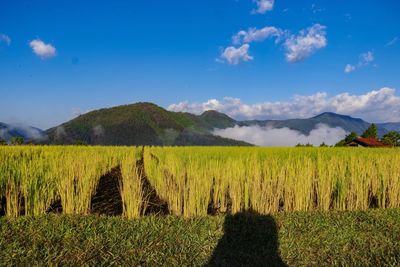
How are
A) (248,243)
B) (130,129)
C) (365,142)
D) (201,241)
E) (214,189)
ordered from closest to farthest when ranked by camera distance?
(201,241)
(248,243)
(214,189)
(365,142)
(130,129)

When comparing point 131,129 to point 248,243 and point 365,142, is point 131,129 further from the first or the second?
point 248,243

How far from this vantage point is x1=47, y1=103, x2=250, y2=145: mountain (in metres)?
77.1

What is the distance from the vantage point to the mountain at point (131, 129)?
253 ft

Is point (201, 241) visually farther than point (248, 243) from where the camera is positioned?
No

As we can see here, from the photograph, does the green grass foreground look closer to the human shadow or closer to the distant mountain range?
the human shadow

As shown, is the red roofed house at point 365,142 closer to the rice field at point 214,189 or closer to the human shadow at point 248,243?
the rice field at point 214,189

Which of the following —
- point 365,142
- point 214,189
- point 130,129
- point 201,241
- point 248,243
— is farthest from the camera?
point 130,129

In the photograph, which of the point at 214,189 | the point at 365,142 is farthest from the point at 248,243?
the point at 365,142

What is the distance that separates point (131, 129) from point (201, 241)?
81057 millimetres

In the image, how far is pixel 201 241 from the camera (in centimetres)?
394

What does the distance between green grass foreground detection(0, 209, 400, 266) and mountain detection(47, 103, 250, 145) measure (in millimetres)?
66620

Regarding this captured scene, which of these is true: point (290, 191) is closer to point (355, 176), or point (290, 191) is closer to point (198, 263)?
point (355, 176)

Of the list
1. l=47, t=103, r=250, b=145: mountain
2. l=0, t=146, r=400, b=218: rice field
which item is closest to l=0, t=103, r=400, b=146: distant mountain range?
l=47, t=103, r=250, b=145: mountain

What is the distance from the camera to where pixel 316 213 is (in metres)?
5.23
